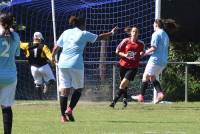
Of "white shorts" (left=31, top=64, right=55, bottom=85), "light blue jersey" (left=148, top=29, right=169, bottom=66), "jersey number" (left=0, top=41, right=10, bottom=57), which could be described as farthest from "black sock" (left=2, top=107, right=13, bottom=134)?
"white shorts" (left=31, top=64, right=55, bottom=85)

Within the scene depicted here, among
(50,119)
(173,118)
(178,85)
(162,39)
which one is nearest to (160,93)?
(162,39)

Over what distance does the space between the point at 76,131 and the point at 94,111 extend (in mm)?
4085

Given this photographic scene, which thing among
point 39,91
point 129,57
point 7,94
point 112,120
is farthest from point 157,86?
point 7,94

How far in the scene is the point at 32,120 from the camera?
12.8 meters

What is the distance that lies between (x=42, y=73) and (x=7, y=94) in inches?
376

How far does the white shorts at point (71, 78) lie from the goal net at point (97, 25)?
646 cm

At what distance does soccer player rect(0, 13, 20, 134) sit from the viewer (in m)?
9.64

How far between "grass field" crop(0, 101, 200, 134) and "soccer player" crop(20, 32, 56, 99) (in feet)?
8.01

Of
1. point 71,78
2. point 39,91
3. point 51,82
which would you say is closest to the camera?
point 71,78

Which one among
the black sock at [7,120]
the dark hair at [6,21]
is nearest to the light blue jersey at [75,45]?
the black sock at [7,120]

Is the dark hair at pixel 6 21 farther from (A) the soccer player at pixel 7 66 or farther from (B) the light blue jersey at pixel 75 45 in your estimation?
(B) the light blue jersey at pixel 75 45

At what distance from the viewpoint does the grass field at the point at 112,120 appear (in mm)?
11008

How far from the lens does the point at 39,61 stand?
19.4m

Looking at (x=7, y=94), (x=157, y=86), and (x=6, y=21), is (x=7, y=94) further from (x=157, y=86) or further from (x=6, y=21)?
(x=157, y=86)
